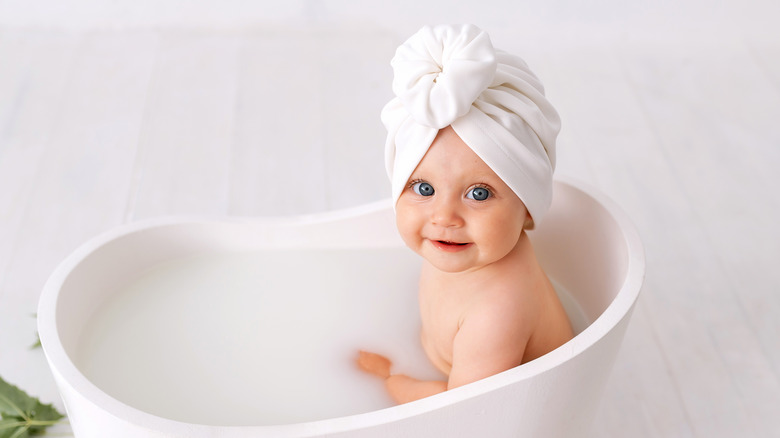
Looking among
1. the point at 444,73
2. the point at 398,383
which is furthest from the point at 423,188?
the point at 398,383

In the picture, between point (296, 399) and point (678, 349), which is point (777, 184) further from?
point (296, 399)

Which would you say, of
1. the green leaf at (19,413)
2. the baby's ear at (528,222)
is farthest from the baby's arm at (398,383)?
the green leaf at (19,413)

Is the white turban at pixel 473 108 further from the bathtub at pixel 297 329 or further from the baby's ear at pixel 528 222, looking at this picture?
the bathtub at pixel 297 329

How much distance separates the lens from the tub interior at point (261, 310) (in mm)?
1223

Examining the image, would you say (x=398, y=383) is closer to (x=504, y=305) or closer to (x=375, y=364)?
(x=375, y=364)

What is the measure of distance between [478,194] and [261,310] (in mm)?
420

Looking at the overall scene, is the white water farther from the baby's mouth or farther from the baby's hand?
the baby's mouth

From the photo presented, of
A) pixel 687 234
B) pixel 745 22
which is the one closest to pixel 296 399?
pixel 687 234

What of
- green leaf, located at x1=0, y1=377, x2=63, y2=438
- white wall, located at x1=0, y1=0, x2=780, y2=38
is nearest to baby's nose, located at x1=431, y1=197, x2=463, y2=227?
green leaf, located at x1=0, y1=377, x2=63, y2=438

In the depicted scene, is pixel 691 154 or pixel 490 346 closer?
pixel 490 346

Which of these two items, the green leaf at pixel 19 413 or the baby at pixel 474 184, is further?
the green leaf at pixel 19 413

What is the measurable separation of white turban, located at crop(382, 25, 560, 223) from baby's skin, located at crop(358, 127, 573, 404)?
21 millimetres

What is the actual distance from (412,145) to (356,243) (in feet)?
1.26

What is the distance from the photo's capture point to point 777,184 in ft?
6.45
